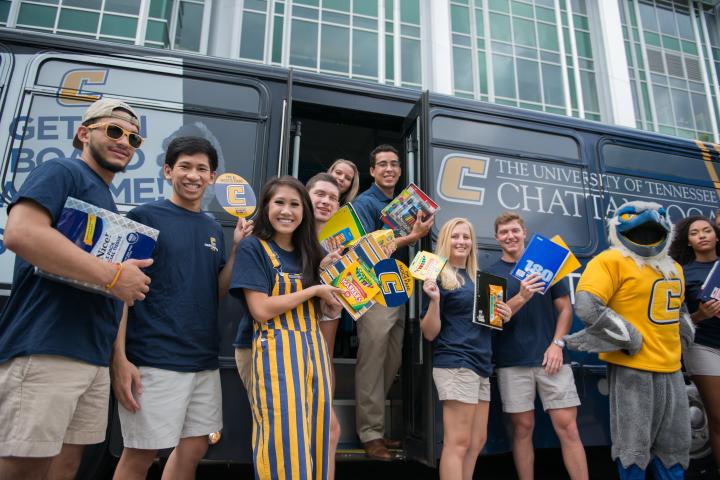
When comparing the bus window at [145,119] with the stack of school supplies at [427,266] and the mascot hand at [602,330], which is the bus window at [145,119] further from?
the mascot hand at [602,330]

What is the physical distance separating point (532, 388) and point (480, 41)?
9.64m

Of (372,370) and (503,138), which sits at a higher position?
(503,138)

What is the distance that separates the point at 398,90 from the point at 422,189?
2.85 ft

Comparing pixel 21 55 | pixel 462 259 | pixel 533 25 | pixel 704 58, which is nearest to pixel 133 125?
pixel 21 55

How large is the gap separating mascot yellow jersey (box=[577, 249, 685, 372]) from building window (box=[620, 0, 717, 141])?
10.3m

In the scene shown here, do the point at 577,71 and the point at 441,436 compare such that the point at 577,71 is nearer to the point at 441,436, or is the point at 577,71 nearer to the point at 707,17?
the point at 707,17

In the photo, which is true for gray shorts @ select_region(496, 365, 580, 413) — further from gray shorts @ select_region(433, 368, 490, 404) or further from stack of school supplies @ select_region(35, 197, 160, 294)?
stack of school supplies @ select_region(35, 197, 160, 294)

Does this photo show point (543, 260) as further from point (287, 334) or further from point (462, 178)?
point (287, 334)

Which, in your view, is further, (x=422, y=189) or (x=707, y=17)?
(x=707, y=17)

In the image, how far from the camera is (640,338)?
2443 mm

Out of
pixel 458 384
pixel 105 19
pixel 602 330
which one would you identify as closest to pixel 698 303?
pixel 602 330

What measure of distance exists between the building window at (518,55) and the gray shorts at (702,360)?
25.9 feet

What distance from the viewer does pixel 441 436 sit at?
2.66 m

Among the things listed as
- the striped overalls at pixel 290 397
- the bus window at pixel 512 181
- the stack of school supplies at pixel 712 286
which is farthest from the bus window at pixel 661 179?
the striped overalls at pixel 290 397
